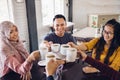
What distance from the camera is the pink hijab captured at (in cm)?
141

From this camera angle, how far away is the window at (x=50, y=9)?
12.4ft

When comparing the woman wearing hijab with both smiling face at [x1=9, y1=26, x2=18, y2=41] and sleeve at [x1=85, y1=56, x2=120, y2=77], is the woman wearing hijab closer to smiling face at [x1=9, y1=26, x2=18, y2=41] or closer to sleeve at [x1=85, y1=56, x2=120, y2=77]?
smiling face at [x1=9, y1=26, x2=18, y2=41]

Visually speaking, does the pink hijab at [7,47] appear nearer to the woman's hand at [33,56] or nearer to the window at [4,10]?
the woman's hand at [33,56]

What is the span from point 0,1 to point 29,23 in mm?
632

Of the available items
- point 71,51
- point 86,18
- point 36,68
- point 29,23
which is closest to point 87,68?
point 71,51

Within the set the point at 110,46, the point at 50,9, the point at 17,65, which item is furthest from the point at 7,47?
the point at 50,9

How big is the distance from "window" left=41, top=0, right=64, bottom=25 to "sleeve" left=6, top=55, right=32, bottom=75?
7.94 feet

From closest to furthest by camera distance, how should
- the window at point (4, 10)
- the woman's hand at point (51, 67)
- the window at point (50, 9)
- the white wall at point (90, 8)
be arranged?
the woman's hand at point (51, 67) → the window at point (4, 10) → the window at point (50, 9) → the white wall at point (90, 8)

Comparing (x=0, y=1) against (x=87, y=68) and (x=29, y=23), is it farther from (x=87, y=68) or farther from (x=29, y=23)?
(x=87, y=68)

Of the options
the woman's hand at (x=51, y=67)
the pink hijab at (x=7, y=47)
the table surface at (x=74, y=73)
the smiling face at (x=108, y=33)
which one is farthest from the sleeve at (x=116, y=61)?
the pink hijab at (x=7, y=47)

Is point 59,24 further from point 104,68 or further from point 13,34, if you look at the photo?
point 104,68

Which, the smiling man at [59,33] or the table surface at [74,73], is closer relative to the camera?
the table surface at [74,73]

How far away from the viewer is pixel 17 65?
133cm

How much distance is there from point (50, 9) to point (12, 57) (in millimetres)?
2878
